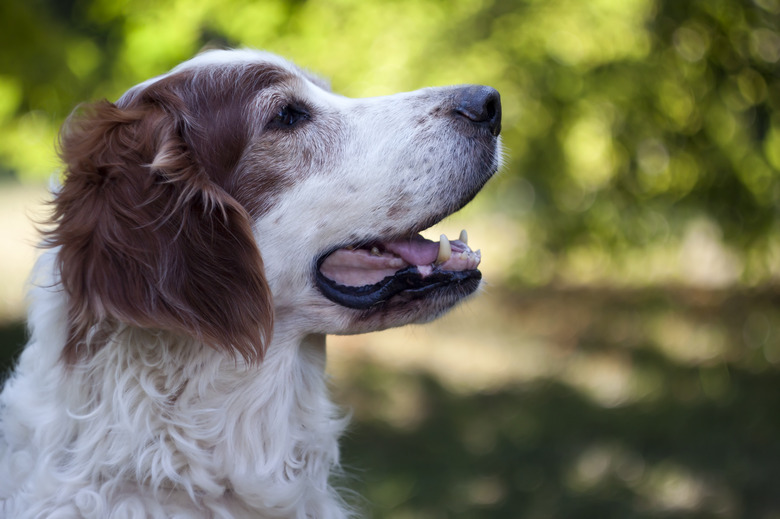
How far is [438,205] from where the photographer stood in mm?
2369

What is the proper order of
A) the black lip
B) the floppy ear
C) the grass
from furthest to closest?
the grass, the black lip, the floppy ear

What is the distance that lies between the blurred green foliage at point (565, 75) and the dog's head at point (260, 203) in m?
2.73

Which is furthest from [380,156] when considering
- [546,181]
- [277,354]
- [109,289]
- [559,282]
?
[559,282]

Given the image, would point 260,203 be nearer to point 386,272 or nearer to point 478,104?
point 386,272

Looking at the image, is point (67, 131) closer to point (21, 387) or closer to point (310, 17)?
point (21, 387)

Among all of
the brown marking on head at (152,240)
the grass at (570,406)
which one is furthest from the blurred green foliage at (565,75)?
the brown marking on head at (152,240)

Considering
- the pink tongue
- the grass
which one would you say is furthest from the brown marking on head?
the grass

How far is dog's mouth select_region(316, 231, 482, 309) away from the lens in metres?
2.36

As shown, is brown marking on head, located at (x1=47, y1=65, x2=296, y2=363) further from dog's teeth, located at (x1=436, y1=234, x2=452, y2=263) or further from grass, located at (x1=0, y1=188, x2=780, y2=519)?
grass, located at (x1=0, y1=188, x2=780, y2=519)

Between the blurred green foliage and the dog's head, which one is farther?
the blurred green foliage

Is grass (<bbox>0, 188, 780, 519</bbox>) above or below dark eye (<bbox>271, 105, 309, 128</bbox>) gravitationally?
above

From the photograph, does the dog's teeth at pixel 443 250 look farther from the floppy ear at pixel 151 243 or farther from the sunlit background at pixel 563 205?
the sunlit background at pixel 563 205

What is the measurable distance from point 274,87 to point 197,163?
0.42 m

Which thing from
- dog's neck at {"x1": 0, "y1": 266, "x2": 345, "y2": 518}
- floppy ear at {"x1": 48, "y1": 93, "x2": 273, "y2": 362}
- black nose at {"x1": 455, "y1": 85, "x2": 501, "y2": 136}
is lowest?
dog's neck at {"x1": 0, "y1": 266, "x2": 345, "y2": 518}
